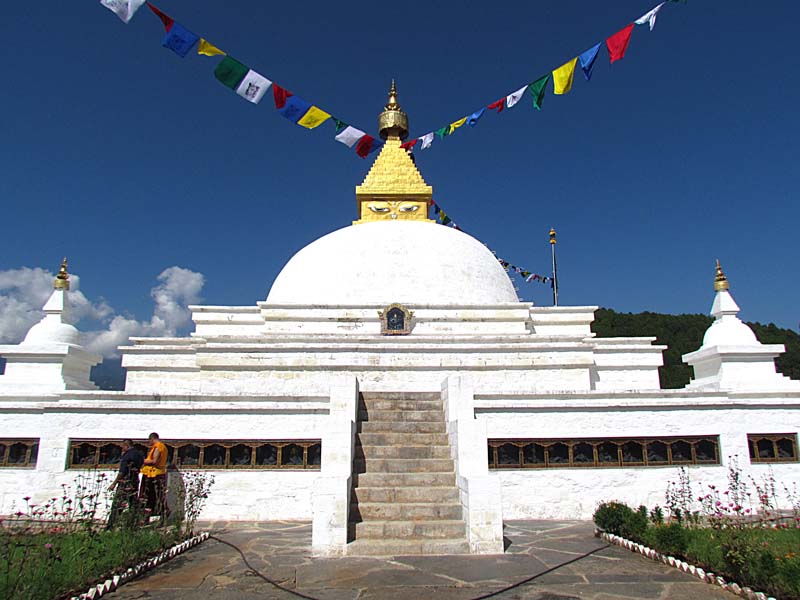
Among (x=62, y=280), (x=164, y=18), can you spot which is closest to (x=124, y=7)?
(x=164, y=18)

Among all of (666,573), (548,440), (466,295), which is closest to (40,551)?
(666,573)

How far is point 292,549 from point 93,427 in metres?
4.56

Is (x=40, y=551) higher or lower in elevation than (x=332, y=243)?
lower

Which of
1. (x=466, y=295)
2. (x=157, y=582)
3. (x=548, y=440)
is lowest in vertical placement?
(x=157, y=582)

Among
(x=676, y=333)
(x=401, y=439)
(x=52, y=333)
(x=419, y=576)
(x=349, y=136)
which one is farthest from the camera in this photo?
(x=676, y=333)

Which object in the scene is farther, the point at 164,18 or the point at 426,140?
the point at 426,140

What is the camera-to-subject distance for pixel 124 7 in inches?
361

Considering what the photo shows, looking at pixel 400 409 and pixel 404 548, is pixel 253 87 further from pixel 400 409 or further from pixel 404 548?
pixel 404 548

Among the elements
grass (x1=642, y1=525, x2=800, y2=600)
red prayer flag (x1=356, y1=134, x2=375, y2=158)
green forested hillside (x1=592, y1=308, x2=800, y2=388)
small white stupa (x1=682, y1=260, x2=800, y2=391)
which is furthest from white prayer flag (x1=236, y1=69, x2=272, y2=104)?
green forested hillside (x1=592, y1=308, x2=800, y2=388)

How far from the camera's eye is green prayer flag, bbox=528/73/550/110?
11769 mm

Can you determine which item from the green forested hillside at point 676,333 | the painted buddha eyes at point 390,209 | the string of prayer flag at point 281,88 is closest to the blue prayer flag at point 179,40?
the string of prayer flag at point 281,88

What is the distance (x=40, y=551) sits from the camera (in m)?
5.63

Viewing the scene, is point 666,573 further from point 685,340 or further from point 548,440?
point 685,340

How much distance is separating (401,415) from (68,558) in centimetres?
489
